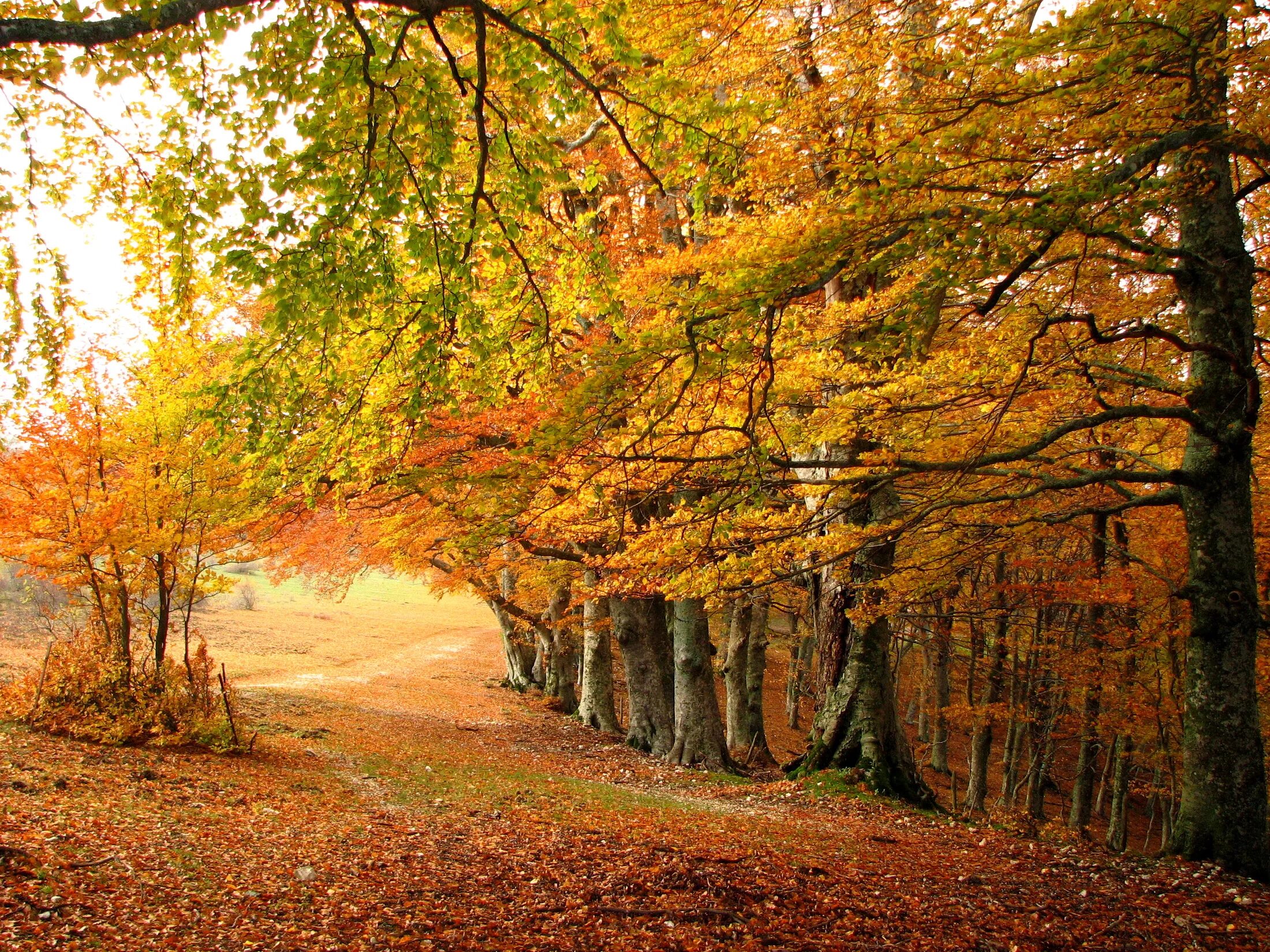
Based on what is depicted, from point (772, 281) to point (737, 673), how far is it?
1279 centimetres

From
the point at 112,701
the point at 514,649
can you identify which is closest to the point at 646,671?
the point at 112,701

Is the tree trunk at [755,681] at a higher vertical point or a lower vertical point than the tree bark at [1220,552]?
lower

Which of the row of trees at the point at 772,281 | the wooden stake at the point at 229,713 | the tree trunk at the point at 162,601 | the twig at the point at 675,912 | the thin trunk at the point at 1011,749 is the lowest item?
the thin trunk at the point at 1011,749

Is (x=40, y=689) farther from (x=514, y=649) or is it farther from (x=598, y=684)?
(x=514, y=649)

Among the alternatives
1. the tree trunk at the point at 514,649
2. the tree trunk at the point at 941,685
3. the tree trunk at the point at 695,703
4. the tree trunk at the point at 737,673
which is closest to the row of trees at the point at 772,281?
the tree trunk at the point at 695,703

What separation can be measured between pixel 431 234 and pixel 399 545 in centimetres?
852

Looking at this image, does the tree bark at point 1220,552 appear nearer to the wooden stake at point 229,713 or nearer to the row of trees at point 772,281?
the row of trees at point 772,281

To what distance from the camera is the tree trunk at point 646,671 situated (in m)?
13.5

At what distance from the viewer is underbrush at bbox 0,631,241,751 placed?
25.0ft

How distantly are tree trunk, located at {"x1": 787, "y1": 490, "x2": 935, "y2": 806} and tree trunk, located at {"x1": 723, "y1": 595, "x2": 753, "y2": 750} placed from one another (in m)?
4.73

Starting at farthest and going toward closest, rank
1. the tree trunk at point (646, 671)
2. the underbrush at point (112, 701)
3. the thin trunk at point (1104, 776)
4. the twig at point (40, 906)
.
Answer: the thin trunk at point (1104, 776), the tree trunk at point (646, 671), the underbrush at point (112, 701), the twig at point (40, 906)

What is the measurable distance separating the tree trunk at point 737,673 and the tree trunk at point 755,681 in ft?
0.47

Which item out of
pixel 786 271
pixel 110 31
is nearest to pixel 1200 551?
pixel 786 271

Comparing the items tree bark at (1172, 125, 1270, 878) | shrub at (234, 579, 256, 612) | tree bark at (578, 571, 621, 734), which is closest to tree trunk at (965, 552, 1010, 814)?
tree bark at (578, 571, 621, 734)
